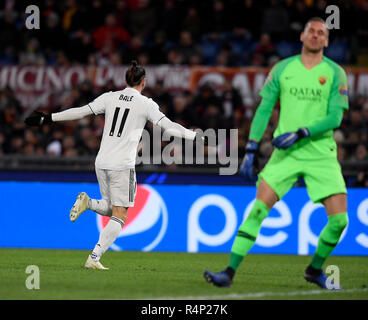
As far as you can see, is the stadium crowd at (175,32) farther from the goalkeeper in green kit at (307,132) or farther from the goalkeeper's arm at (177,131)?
the goalkeeper in green kit at (307,132)

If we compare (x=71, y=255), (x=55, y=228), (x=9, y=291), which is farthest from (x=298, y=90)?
(x=55, y=228)

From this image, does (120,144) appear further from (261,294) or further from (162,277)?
(261,294)

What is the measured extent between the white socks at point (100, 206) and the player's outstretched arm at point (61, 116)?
2.76ft

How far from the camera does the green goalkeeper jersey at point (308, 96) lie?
281 inches

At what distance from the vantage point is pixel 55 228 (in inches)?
480

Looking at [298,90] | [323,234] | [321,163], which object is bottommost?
[323,234]

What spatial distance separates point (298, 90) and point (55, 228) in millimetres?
5921

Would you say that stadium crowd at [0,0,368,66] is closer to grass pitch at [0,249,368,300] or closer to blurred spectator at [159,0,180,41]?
blurred spectator at [159,0,180,41]

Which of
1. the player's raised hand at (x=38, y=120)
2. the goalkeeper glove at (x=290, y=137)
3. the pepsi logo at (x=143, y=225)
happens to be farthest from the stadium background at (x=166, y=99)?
the goalkeeper glove at (x=290, y=137)

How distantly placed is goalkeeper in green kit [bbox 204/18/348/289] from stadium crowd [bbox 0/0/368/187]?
7.13m

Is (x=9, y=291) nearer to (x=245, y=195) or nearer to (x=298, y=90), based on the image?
(x=298, y=90)

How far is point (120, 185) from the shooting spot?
848cm

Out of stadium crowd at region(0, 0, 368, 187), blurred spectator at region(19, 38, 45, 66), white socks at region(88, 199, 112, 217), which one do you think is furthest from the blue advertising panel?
blurred spectator at region(19, 38, 45, 66)

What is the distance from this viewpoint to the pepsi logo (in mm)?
12078
